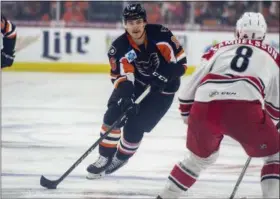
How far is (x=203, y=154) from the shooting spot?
3.39 m

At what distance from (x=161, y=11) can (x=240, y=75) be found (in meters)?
8.06

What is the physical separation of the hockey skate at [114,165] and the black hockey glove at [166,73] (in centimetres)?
50

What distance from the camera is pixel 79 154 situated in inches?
217

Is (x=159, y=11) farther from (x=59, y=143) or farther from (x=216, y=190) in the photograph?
(x=216, y=190)

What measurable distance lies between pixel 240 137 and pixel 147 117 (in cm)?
143

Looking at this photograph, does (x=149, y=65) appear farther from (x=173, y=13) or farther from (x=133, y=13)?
(x=173, y=13)

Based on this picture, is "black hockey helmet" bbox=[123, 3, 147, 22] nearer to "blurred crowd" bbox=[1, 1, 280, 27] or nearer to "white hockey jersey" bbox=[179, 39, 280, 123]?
"white hockey jersey" bbox=[179, 39, 280, 123]

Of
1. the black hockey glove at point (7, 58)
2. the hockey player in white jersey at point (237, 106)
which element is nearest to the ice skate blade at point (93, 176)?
the black hockey glove at point (7, 58)

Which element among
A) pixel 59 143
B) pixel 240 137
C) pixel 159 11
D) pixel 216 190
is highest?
pixel 240 137

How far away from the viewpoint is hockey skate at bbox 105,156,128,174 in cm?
479

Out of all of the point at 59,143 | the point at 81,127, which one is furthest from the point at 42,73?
the point at 59,143

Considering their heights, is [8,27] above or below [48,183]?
above

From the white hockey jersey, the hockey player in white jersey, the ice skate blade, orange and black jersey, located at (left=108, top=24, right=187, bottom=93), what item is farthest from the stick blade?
the white hockey jersey

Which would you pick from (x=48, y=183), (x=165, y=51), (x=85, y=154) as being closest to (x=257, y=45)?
(x=165, y=51)
